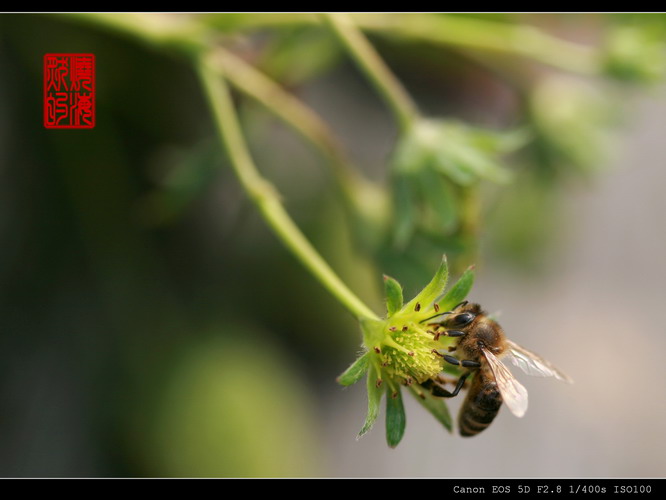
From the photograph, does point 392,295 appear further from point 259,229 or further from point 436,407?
point 259,229

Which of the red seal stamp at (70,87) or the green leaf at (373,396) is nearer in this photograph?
the green leaf at (373,396)

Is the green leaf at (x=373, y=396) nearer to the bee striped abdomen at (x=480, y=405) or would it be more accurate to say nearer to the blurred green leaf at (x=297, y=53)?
the bee striped abdomen at (x=480, y=405)

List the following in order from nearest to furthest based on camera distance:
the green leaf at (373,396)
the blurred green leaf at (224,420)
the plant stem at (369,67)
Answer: the green leaf at (373,396), the plant stem at (369,67), the blurred green leaf at (224,420)

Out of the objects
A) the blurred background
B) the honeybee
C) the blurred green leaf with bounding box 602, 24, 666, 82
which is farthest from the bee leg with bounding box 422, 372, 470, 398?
the blurred green leaf with bounding box 602, 24, 666, 82

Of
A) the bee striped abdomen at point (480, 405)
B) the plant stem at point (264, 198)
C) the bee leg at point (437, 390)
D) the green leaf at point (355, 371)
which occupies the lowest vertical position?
the bee striped abdomen at point (480, 405)

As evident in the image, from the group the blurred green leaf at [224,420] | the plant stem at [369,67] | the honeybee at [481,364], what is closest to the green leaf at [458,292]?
the honeybee at [481,364]
